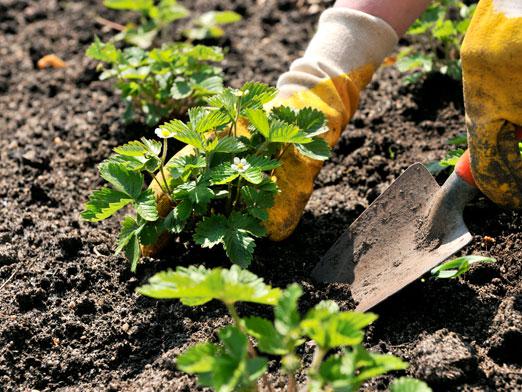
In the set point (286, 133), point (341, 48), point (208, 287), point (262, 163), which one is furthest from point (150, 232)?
point (341, 48)

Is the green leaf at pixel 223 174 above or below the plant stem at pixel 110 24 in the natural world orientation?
above

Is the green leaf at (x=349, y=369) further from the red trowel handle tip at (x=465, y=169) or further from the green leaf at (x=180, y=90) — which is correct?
the green leaf at (x=180, y=90)

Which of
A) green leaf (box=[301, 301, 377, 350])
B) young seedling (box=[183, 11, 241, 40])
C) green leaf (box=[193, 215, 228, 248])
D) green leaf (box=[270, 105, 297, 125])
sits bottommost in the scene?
young seedling (box=[183, 11, 241, 40])

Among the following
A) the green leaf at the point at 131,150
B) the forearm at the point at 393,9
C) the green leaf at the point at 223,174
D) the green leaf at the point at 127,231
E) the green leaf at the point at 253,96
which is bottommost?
the green leaf at the point at 127,231

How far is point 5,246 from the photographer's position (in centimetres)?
279

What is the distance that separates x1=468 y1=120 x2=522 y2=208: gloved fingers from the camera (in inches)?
91.3

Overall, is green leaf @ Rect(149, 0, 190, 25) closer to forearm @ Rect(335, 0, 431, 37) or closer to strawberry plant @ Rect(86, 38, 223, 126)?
strawberry plant @ Rect(86, 38, 223, 126)

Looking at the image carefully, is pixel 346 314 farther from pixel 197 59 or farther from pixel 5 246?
pixel 197 59

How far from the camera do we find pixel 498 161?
2.36 meters

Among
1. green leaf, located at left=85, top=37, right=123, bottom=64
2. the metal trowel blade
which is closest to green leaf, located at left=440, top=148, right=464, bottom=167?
the metal trowel blade

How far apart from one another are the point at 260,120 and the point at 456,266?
746 mm

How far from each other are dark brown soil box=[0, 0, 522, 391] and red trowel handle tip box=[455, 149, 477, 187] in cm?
24

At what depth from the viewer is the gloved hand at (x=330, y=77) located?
270 cm

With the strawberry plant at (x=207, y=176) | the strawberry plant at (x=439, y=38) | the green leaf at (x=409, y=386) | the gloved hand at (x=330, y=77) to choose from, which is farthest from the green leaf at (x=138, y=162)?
the strawberry plant at (x=439, y=38)
